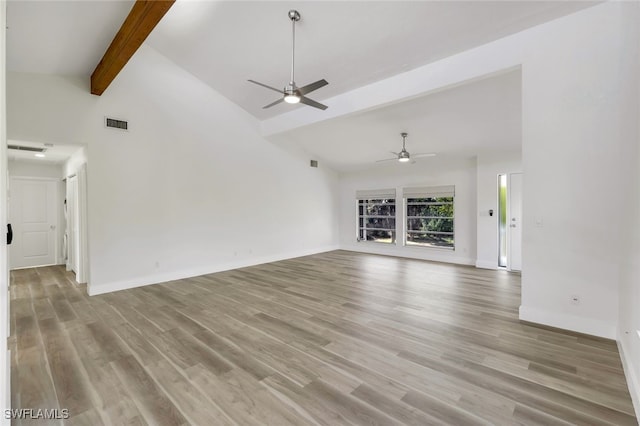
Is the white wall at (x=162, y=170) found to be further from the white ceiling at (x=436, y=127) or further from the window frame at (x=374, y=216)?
the window frame at (x=374, y=216)

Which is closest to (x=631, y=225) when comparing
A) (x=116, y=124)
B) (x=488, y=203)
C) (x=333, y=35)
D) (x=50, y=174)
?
(x=333, y=35)

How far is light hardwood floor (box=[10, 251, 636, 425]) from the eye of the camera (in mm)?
1957

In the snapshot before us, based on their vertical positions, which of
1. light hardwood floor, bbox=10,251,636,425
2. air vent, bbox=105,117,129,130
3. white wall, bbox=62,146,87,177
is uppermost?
air vent, bbox=105,117,129,130

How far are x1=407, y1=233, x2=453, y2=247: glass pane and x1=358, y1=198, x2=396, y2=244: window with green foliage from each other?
583 millimetres

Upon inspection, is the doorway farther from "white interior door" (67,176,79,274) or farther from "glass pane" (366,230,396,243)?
"white interior door" (67,176,79,274)

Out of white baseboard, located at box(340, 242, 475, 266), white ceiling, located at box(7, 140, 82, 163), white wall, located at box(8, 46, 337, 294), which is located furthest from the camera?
white baseboard, located at box(340, 242, 475, 266)

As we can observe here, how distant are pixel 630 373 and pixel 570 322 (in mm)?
1015

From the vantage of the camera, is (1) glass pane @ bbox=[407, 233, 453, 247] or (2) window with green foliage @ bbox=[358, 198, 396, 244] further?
(2) window with green foliage @ bbox=[358, 198, 396, 244]

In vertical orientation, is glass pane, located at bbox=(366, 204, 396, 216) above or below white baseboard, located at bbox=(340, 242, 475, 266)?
above

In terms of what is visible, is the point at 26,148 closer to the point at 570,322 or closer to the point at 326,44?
the point at 326,44

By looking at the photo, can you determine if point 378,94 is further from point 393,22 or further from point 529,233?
point 529,233

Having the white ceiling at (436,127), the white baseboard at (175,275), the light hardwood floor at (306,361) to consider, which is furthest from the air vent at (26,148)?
the white ceiling at (436,127)

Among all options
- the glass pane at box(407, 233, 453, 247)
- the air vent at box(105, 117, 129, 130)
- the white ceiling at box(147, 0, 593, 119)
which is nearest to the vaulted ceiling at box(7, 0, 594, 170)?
the white ceiling at box(147, 0, 593, 119)

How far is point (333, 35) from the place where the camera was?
13.4 feet
